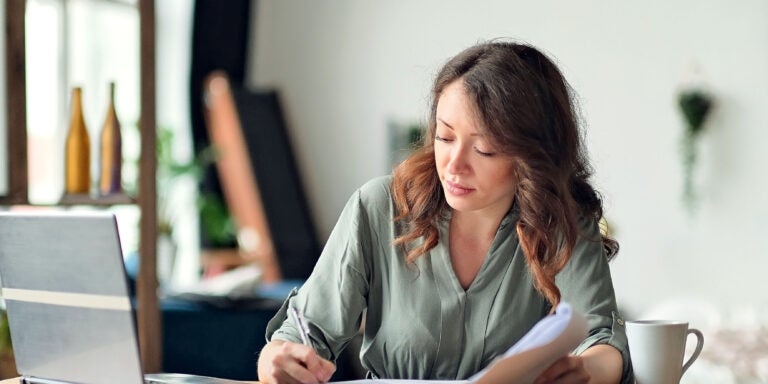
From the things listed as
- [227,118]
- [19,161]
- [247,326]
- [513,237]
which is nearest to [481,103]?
[513,237]

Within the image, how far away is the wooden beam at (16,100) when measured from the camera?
10.3 feet

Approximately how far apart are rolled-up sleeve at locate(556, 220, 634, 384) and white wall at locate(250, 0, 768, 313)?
3.44 meters

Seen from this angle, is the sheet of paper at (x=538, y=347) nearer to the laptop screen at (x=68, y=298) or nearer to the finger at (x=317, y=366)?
the finger at (x=317, y=366)

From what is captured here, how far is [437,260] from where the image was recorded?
1.76 metres

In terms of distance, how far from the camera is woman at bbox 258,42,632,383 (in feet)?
5.29

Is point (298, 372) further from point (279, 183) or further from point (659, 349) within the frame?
point (279, 183)

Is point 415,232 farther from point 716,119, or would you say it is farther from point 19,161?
point 716,119

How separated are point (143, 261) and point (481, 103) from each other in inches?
94.5

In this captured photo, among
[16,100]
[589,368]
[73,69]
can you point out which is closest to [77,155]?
[16,100]

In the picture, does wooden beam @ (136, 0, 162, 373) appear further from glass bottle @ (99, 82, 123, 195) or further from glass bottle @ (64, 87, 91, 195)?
glass bottle @ (64, 87, 91, 195)

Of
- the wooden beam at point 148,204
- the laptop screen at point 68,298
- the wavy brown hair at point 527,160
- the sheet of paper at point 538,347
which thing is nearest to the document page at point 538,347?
the sheet of paper at point 538,347

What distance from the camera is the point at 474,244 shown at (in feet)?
5.88

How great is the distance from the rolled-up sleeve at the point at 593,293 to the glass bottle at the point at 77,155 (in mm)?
2080

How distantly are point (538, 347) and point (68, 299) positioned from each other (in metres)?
0.59
